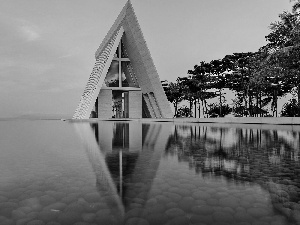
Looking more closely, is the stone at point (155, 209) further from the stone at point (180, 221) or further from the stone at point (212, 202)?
the stone at point (212, 202)

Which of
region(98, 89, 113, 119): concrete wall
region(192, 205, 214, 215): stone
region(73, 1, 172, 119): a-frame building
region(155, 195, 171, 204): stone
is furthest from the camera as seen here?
region(98, 89, 113, 119): concrete wall

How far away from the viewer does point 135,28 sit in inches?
1228

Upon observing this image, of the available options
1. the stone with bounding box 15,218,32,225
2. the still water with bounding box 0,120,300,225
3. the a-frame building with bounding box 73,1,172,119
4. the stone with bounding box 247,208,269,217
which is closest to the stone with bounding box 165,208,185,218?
the still water with bounding box 0,120,300,225

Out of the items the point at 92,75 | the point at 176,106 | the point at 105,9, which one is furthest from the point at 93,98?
the point at 176,106

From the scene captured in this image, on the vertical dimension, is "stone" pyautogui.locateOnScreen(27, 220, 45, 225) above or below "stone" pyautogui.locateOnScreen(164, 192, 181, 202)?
below

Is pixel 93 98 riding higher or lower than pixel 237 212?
higher

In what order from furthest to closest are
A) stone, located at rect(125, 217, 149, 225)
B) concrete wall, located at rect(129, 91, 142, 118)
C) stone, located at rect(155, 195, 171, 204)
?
concrete wall, located at rect(129, 91, 142, 118) < stone, located at rect(155, 195, 171, 204) < stone, located at rect(125, 217, 149, 225)

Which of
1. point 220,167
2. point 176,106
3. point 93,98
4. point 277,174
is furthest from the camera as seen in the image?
point 176,106

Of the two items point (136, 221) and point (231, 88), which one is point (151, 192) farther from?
point (231, 88)

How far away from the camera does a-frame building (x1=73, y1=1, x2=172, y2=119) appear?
30.2 metres

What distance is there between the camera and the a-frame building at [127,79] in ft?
99.1

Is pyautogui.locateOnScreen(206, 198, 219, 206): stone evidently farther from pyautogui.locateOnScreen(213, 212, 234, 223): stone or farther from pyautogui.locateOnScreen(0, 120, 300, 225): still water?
pyautogui.locateOnScreen(213, 212, 234, 223): stone

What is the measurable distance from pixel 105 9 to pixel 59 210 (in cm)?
1816

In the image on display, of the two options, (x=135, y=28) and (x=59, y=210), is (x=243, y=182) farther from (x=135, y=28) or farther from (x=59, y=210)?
(x=135, y=28)
